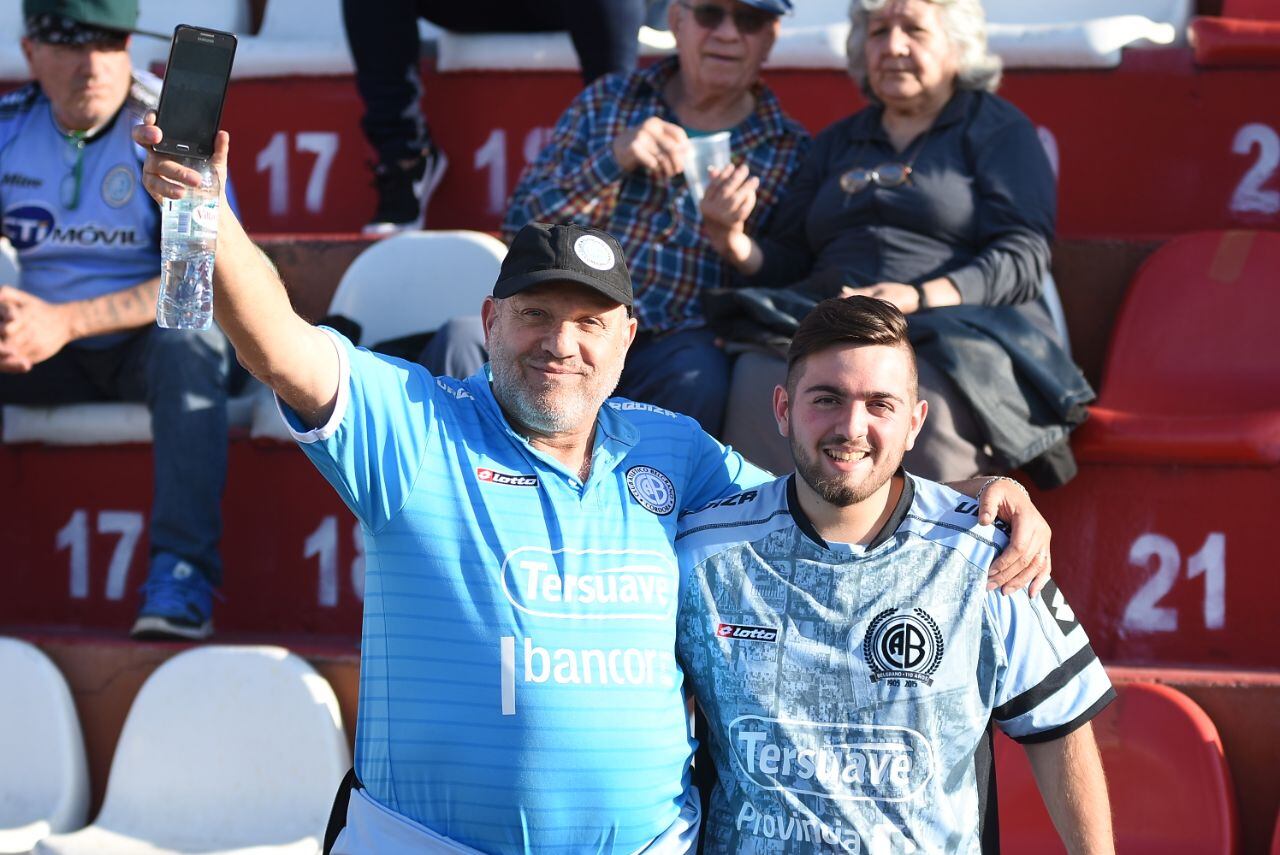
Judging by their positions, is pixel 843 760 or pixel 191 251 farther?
pixel 843 760

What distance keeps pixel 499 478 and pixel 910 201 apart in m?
1.24

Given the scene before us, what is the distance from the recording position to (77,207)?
3.41 m

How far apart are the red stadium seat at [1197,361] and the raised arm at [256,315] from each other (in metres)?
1.53

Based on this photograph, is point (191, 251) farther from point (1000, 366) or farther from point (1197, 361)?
point (1197, 361)

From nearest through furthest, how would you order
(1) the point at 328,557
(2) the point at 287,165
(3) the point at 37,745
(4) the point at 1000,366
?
(4) the point at 1000,366 < (3) the point at 37,745 < (1) the point at 328,557 < (2) the point at 287,165

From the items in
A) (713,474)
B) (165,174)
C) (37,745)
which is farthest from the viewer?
(37,745)

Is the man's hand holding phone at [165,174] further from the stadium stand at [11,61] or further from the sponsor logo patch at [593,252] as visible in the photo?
the stadium stand at [11,61]

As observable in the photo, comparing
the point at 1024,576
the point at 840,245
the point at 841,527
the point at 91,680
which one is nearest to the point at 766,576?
the point at 841,527

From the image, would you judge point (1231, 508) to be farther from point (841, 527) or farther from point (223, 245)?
point (223, 245)

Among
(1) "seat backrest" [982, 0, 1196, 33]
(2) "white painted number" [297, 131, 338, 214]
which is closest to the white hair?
(1) "seat backrest" [982, 0, 1196, 33]

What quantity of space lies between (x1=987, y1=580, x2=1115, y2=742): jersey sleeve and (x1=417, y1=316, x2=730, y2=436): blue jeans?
0.90 meters

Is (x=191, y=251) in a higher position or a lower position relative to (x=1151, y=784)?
higher

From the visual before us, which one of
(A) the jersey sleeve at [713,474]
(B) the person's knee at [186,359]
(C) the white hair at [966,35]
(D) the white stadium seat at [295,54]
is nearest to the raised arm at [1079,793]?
(A) the jersey sleeve at [713,474]

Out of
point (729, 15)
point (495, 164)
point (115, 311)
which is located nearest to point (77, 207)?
point (115, 311)
